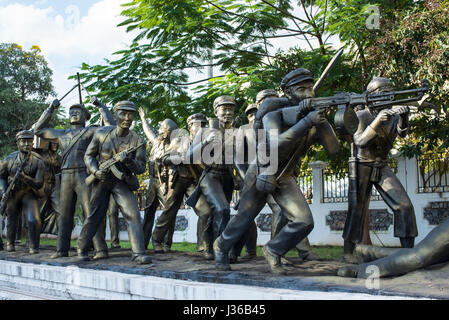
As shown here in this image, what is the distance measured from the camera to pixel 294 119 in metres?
5.47

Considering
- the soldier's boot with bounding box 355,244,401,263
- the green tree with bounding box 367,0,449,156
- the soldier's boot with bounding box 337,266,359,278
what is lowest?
the soldier's boot with bounding box 337,266,359,278

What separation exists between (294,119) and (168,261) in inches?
117

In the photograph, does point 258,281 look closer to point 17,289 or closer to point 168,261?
point 168,261

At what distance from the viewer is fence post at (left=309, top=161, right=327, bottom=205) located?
1390 cm

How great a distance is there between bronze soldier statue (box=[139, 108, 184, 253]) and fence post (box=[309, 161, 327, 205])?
552cm

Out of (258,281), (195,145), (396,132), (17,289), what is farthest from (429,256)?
(17,289)

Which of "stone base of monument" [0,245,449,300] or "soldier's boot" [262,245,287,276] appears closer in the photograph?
"stone base of monument" [0,245,449,300]

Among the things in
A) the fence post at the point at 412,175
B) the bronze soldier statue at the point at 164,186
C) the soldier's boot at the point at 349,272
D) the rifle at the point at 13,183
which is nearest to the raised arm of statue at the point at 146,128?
the bronze soldier statue at the point at 164,186

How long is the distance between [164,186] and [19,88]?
19.8 meters

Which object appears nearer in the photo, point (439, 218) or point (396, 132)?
point (396, 132)

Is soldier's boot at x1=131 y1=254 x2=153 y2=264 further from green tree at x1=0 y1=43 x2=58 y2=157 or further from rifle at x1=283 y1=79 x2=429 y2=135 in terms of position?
green tree at x1=0 y1=43 x2=58 y2=157

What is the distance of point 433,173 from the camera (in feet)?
Result: 39.7

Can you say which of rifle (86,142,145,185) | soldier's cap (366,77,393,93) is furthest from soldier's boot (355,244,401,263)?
rifle (86,142,145,185)

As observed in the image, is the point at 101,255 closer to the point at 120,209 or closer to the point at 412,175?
the point at 120,209
